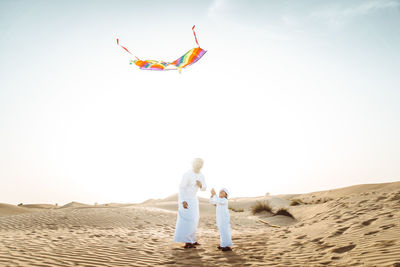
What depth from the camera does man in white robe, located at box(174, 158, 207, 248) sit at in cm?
654

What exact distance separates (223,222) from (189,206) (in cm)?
92

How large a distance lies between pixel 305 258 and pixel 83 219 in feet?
28.1

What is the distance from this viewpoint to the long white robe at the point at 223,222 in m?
6.15

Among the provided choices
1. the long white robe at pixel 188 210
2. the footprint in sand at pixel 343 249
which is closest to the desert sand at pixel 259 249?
the footprint in sand at pixel 343 249

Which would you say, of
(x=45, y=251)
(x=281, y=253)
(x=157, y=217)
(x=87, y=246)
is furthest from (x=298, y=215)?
(x=45, y=251)

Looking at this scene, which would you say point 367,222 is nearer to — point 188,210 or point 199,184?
point 199,184

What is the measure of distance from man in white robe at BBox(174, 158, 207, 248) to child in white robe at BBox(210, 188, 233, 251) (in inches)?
19.2

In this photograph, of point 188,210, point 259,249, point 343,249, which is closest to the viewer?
point 343,249

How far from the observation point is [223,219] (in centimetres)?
→ 633

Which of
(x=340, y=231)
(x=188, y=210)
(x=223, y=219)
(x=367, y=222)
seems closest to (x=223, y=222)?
(x=223, y=219)

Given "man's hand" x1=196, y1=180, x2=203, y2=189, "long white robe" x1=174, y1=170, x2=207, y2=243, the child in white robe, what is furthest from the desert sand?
"man's hand" x1=196, y1=180, x2=203, y2=189

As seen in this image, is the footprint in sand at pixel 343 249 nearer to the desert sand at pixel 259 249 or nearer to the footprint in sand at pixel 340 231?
the desert sand at pixel 259 249

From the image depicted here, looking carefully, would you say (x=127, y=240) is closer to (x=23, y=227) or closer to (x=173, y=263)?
(x=173, y=263)

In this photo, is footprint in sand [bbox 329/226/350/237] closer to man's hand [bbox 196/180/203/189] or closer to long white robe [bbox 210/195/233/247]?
long white robe [bbox 210/195/233/247]
